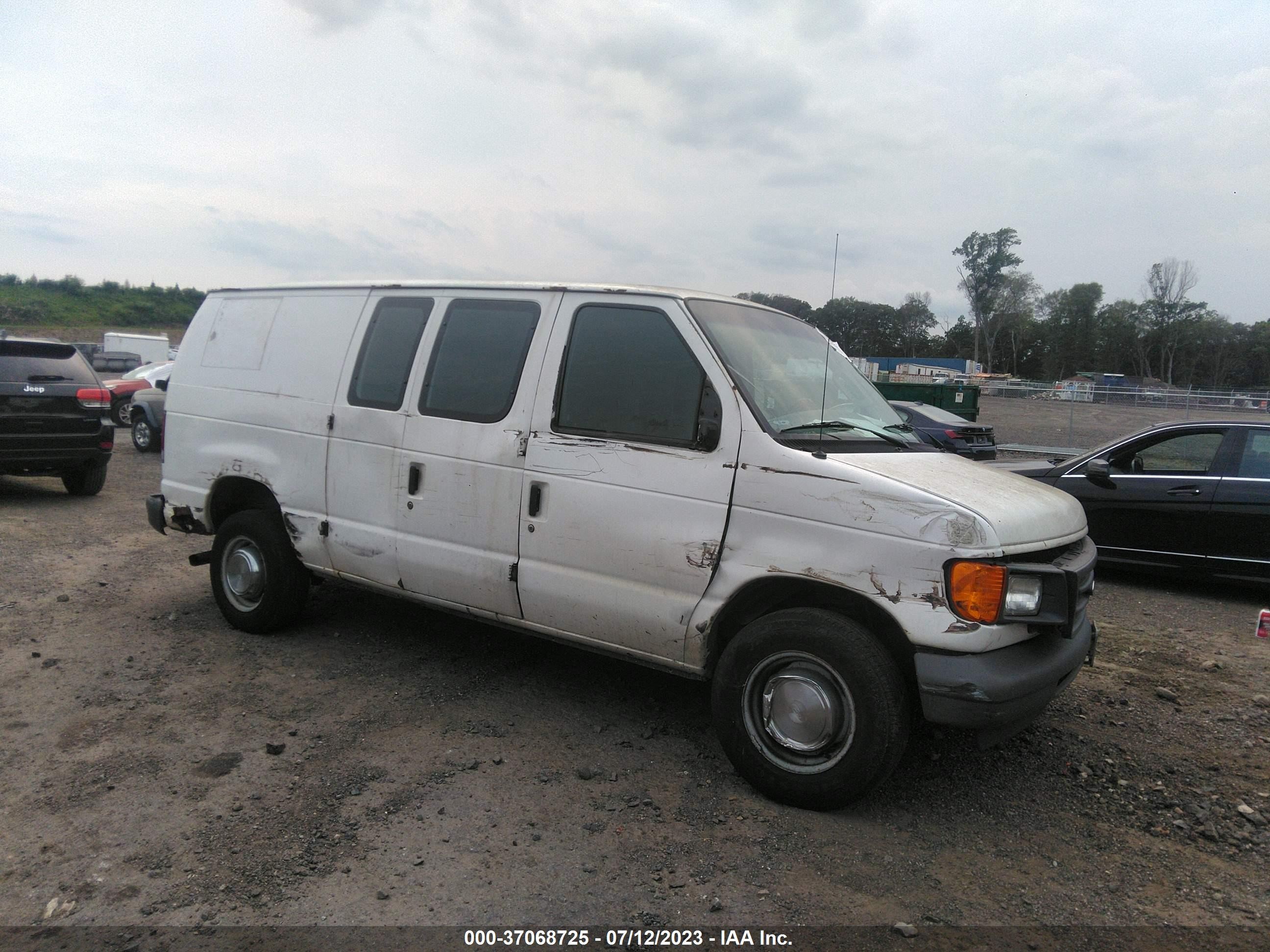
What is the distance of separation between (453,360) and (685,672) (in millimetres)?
2001

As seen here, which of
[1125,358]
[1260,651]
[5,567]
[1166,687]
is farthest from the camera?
[1125,358]

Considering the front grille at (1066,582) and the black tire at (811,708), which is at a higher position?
the front grille at (1066,582)

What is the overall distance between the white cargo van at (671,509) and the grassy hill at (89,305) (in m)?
72.6

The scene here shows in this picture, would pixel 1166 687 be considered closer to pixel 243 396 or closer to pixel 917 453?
pixel 917 453

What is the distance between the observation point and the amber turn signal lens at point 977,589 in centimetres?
307

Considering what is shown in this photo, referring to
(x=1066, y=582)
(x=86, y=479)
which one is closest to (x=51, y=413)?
(x=86, y=479)

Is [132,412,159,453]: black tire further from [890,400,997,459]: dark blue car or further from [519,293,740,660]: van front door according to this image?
[519,293,740,660]: van front door

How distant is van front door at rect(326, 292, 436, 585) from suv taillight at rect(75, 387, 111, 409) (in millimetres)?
6465

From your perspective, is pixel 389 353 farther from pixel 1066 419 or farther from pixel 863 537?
pixel 1066 419

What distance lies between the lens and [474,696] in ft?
14.7

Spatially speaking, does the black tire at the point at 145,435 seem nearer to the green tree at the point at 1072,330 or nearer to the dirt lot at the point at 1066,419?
the dirt lot at the point at 1066,419

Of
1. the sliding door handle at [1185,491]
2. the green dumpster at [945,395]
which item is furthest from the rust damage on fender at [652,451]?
the green dumpster at [945,395]

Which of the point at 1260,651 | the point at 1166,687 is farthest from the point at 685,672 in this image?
the point at 1260,651

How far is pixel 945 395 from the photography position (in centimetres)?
2083
